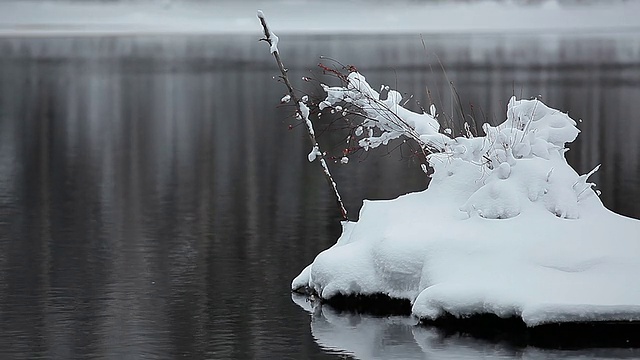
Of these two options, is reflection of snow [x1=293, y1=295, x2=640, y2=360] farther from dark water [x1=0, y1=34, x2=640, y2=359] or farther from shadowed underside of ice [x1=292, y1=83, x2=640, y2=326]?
shadowed underside of ice [x1=292, y1=83, x2=640, y2=326]

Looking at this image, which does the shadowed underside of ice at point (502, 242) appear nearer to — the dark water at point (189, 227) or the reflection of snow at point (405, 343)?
the reflection of snow at point (405, 343)

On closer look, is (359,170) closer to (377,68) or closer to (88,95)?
(88,95)

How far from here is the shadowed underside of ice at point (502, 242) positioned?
48.0ft

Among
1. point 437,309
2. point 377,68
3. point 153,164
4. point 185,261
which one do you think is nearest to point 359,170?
point 153,164

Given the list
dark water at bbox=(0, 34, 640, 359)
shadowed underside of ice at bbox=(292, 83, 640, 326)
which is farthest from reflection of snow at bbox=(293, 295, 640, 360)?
shadowed underside of ice at bbox=(292, 83, 640, 326)

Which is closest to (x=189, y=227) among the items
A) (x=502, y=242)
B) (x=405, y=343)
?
(x=502, y=242)

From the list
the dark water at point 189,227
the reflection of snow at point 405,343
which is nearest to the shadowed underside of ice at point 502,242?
the reflection of snow at point 405,343

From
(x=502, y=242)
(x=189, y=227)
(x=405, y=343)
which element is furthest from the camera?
(x=189, y=227)

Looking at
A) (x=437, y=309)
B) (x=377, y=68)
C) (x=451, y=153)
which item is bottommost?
(x=377, y=68)

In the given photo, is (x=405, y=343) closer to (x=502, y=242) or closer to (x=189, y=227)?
(x=502, y=242)

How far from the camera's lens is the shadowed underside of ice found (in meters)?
14.6

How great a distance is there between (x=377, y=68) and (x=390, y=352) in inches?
3304

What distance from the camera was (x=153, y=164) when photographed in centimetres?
3456

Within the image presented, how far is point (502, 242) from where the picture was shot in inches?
610
